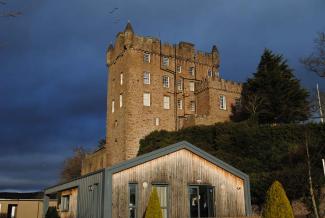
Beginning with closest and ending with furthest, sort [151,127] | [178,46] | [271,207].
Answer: [271,207], [151,127], [178,46]

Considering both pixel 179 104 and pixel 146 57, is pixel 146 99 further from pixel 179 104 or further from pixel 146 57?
pixel 146 57

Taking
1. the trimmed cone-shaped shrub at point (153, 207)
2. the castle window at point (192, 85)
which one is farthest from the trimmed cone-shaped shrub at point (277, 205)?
the castle window at point (192, 85)

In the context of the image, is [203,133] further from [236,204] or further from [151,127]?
[236,204]

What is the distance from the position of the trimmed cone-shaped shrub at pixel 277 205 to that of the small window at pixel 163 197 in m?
5.51

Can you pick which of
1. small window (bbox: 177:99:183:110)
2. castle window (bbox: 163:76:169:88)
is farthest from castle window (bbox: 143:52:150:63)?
small window (bbox: 177:99:183:110)

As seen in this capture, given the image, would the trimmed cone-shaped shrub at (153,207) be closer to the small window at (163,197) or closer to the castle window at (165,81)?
the small window at (163,197)

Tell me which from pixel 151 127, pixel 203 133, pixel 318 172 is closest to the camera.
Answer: pixel 318 172

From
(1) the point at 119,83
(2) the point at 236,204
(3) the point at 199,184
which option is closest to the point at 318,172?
(2) the point at 236,204

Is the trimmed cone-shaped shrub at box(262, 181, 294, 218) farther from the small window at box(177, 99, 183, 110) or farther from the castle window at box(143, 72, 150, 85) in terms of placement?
the small window at box(177, 99, 183, 110)

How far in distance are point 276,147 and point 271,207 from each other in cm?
1846

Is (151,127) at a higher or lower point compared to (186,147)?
higher

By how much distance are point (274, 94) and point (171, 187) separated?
27.1 metres

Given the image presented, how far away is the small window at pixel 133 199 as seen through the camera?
1928cm

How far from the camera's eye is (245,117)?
49.4 metres
